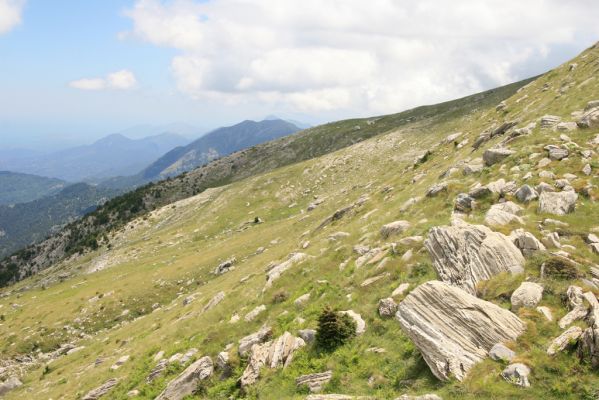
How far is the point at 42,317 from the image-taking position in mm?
62562

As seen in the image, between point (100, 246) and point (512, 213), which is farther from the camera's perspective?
point (100, 246)

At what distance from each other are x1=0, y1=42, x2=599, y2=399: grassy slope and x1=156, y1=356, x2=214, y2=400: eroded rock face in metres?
0.95

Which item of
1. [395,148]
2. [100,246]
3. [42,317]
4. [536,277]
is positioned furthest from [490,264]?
[100,246]

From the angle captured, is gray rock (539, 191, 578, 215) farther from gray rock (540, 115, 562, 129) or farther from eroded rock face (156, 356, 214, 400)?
eroded rock face (156, 356, 214, 400)

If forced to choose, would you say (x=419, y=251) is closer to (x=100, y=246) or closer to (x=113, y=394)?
(x=113, y=394)

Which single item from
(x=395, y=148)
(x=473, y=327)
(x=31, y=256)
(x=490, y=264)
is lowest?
(x=31, y=256)

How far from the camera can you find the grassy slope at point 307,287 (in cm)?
1498

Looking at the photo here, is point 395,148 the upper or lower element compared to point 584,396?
upper

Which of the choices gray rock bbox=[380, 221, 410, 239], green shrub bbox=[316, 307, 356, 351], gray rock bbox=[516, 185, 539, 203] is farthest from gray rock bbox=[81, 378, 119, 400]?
gray rock bbox=[516, 185, 539, 203]

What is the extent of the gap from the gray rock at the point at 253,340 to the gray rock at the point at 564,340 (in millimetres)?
15054

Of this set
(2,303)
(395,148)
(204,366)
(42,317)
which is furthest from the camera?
(395,148)

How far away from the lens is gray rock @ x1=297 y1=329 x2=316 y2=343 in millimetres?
20281

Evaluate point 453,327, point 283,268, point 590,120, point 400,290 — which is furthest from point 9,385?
point 590,120

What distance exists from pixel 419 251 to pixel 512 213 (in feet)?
17.6
